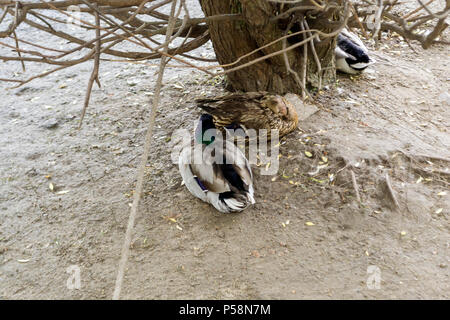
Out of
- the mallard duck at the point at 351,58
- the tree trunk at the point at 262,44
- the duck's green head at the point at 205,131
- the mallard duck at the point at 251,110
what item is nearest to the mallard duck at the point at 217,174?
the duck's green head at the point at 205,131

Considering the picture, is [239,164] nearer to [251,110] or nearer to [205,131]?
[205,131]

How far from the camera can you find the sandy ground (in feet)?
8.55

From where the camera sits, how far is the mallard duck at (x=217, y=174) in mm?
2965

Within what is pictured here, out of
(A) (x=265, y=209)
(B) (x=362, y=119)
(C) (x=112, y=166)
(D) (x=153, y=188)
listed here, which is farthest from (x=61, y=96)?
(B) (x=362, y=119)

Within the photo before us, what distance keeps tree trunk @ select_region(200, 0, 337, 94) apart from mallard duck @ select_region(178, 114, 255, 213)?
0.79m

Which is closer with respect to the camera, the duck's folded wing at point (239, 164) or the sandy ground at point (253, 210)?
the sandy ground at point (253, 210)

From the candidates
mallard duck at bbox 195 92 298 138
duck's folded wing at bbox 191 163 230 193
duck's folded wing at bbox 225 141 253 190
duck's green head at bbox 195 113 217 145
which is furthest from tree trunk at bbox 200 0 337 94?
duck's folded wing at bbox 191 163 230 193

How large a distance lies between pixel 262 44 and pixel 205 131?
0.89 metres

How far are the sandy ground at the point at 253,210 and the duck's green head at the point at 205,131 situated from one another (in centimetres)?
38

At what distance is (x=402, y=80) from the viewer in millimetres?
4352

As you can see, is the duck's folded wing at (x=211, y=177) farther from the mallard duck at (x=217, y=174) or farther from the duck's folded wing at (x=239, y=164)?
the duck's folded wing at (x=239, y=164)

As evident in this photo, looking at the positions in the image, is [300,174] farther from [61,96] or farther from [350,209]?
[61,96]

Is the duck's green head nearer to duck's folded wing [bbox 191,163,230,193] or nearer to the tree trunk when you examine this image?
duck's folded wing [bbox 191,163,230,193]

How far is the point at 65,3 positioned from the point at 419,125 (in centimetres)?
324
